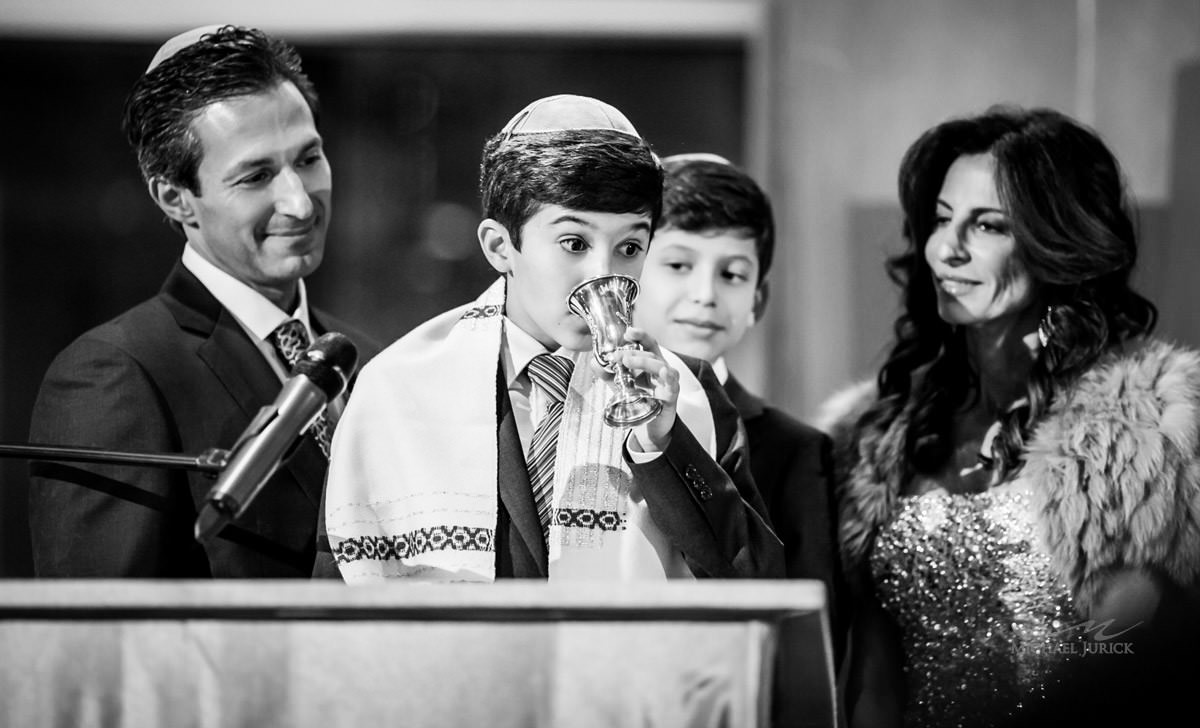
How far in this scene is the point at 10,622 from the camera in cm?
171

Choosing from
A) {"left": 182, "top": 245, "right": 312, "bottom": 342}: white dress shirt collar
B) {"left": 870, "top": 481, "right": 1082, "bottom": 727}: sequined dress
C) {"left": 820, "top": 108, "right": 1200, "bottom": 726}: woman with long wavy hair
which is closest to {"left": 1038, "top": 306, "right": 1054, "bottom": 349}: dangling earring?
{"left": 820, "top": 108, "right": 1200, "bottom": 726}: woman with long wavy hair

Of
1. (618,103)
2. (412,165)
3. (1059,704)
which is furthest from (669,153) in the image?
(1059,704)

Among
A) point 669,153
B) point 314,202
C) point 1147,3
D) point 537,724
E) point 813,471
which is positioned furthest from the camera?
point 669,153

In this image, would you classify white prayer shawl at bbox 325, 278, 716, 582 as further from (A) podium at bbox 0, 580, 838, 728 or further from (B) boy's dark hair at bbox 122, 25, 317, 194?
(B) boy's dark hair at bbox 122, 25, 317, 194

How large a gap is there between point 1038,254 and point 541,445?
1.27 m

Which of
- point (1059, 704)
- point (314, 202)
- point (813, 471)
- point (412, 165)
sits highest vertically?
point (412, 165)

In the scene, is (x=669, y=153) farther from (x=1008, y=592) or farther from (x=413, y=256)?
(x=1008, y=592)

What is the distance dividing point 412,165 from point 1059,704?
116 inches

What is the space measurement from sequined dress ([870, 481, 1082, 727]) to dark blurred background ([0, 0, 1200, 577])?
1.54 m

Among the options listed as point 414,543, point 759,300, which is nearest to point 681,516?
point 414,543

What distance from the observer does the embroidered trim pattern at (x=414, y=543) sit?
2.19m

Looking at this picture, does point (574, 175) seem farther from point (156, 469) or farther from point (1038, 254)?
point (1038, 254)

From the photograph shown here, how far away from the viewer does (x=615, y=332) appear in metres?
2.08

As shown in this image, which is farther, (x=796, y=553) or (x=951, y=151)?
(x=951, y=151)
